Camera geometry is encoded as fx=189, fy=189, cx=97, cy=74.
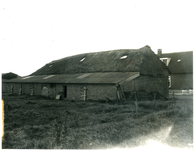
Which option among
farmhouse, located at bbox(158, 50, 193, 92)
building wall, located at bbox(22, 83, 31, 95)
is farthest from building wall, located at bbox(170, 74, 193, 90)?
building wall, located at bbox(22, 83, 31, 95)

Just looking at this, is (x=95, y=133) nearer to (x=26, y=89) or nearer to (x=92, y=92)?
(x=92, y=92)

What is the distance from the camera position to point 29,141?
6406mm

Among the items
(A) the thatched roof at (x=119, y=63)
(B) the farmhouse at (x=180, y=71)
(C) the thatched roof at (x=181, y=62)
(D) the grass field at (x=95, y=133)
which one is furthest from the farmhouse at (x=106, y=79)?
(D) the grass field at (x=95, y=133)

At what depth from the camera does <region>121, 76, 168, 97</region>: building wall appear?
17.4 m

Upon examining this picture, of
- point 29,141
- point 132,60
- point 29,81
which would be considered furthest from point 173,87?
point 29,141

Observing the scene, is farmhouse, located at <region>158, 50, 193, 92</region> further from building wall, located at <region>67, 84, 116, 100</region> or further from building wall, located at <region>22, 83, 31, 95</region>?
building wall, located at <region>22, 83, 31, 95</region>

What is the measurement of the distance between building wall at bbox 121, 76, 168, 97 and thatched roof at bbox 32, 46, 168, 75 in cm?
60

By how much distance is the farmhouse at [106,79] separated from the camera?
17.1 metres

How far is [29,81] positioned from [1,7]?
16.4 meters

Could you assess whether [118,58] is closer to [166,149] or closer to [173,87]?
[173,87]

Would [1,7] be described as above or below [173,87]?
above

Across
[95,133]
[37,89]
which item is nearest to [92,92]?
[37,89]

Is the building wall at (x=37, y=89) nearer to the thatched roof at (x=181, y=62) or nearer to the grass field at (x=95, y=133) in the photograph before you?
the grass field at (x=95, y=133)

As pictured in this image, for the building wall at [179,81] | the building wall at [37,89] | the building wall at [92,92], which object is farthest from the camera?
the building wall at [179,81]
